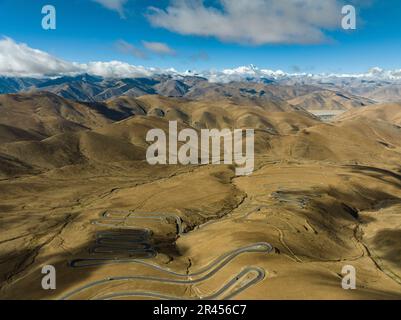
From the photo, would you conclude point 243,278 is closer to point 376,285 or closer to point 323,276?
point 323,276

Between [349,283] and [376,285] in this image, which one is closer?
[349,283]

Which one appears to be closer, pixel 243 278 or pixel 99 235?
pixel 243 278

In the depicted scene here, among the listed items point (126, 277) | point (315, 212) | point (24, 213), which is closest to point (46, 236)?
point (24, 213)
